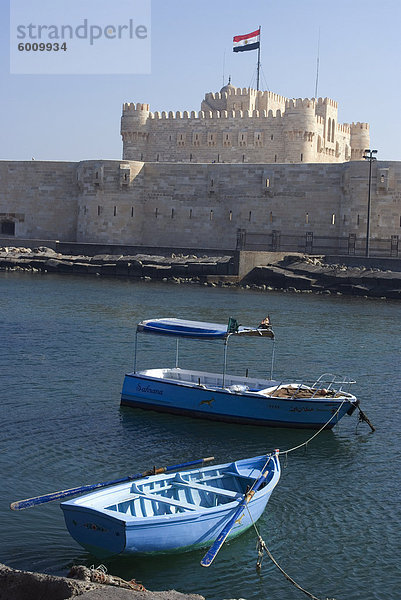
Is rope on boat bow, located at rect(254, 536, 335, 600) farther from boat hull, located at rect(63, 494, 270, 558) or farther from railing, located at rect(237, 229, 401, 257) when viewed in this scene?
railing, located at rect(237, 229, 401, 257)

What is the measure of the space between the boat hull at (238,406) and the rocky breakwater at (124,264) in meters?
21.9

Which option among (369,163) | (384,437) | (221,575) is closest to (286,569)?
(221,575)

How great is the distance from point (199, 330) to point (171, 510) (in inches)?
239

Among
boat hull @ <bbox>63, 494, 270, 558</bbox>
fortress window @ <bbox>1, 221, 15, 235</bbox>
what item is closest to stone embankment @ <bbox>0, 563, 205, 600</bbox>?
boat hull @ <bbox>63, 494, 270, 558</bbox>

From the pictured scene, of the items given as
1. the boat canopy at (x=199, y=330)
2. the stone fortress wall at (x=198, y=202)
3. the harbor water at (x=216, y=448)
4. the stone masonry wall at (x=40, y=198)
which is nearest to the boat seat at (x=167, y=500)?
the harbor water at (x=216, y=448)

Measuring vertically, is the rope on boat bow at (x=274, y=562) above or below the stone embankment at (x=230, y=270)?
below

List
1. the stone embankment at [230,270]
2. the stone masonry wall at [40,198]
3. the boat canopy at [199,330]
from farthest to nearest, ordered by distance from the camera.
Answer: the stone masonry wall at [40,198]
the stone embankment at [230,270]
the boat canopy at [199,330]

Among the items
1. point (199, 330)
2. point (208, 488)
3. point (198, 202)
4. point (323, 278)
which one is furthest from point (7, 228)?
point (208, 488)

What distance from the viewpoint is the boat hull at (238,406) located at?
42.2 feet

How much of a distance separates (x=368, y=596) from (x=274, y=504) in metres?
A: 2.15

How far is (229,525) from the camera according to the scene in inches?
326

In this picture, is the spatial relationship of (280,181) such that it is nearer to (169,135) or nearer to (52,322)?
(169,135)

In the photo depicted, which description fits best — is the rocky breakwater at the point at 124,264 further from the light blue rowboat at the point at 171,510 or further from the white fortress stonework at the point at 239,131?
the light blue rowboat at the point at 171,510

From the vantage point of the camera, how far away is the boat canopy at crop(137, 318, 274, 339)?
13977mm
